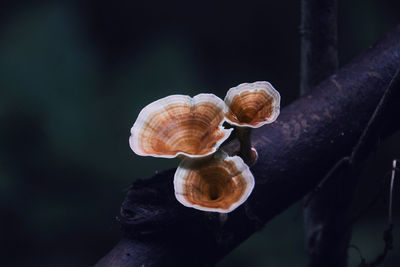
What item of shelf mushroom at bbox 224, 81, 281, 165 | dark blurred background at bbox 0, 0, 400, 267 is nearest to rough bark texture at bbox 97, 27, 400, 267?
shelf mushroom at bbox 224, 81, 281, 165

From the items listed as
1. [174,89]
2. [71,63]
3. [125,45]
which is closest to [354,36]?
[174,89]

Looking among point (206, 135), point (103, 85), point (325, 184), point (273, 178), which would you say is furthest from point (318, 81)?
point (103, 85)

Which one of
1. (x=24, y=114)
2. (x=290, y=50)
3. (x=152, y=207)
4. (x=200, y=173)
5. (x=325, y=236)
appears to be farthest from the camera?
(x=290, y=50)

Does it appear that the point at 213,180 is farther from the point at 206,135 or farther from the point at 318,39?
the point at 318,39

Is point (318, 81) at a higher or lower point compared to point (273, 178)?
higher

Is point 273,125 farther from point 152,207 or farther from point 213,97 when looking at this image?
point 152,207

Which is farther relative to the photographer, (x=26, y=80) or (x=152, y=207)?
(x=26, y=80)

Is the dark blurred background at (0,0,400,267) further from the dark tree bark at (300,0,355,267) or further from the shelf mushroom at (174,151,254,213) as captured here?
the shelf mushroom at (174,151,254,213)
